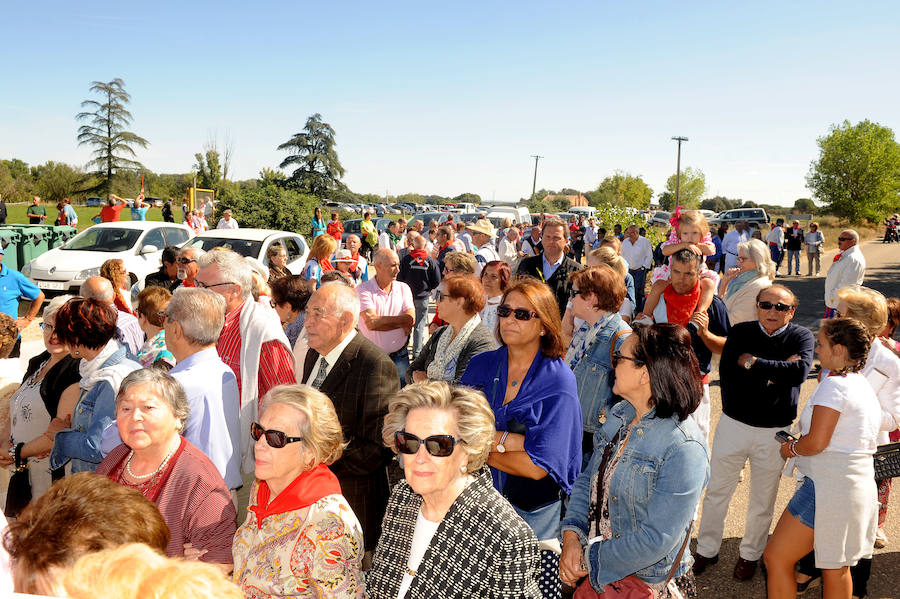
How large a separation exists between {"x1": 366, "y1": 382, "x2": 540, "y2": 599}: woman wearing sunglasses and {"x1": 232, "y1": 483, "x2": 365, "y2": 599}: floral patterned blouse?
123mm

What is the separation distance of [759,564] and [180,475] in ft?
12.2

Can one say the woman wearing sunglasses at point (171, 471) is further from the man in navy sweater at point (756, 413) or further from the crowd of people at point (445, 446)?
the man in navy sweater at point (756, 413)

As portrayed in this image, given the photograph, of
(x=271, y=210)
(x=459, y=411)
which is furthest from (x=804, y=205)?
(x=459, y=411)

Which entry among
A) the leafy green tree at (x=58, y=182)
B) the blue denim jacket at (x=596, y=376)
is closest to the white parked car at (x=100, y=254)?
the blue denim jacket at (x=596, y=376)

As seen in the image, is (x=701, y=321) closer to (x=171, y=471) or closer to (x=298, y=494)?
(x=298, y=494)

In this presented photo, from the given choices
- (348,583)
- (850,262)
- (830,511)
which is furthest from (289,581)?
(850,262)

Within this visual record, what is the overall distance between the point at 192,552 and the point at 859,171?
7925 cm

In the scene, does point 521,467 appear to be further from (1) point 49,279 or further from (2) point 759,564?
(1) point 49,279

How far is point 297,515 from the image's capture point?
2465mm

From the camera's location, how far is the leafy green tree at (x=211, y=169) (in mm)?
50344

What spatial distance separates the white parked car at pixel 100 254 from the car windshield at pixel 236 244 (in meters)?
1.27

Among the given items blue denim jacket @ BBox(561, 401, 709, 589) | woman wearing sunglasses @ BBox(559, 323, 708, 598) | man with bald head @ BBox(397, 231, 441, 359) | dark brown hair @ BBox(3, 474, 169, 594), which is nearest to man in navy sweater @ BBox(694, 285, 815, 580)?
woman wearing sunglasses @ BBox(559, 323, 708, 598)

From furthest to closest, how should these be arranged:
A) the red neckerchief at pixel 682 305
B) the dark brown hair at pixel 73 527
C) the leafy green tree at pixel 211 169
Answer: the leafy green tree at pixel 211 169, the red neckerchief at pixel 682 305, the dark brown hair at pixel 73 527

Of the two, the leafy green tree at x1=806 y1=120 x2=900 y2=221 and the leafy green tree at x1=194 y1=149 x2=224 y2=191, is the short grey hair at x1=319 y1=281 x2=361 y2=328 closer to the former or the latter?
the leafy green tree at x1=194 y1=149 x2=224 y2=191
